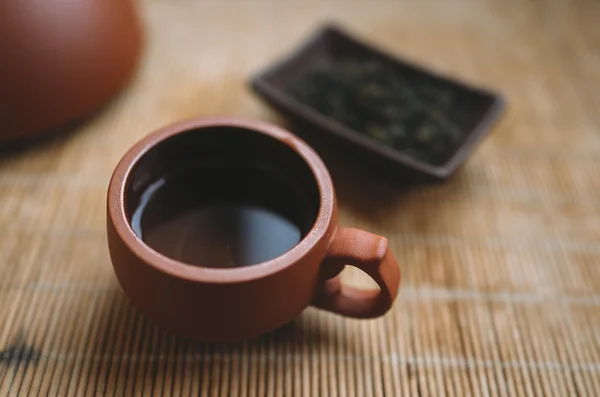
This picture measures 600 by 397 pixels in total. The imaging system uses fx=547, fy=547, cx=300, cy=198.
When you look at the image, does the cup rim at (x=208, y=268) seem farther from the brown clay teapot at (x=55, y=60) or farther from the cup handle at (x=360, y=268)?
the brown clay teapot at (x=55, y=60)

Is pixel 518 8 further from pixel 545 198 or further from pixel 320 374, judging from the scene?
pixel 320 374

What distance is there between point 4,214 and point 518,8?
0.92 meters

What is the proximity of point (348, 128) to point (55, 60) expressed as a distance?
0.36 m

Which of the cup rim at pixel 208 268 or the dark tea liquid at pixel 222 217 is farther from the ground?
the cup rim at pixel 208 268

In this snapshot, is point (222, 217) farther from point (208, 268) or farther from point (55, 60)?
point (55, 60)

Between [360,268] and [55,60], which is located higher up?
[360,268]

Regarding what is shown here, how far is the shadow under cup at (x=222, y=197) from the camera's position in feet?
1.71

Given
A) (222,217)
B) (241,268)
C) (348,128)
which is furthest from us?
(348,128)

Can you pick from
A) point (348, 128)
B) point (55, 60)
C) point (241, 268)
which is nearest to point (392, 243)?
point (348, 128)

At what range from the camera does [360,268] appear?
0.46m

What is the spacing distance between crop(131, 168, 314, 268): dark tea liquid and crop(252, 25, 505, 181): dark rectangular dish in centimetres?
14

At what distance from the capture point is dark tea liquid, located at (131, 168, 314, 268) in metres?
0.52

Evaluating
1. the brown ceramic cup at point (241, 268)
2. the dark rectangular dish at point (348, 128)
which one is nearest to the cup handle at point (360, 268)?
the brown ceramic cup at point (241, 268)

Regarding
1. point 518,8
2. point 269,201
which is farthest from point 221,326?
point 518,8
